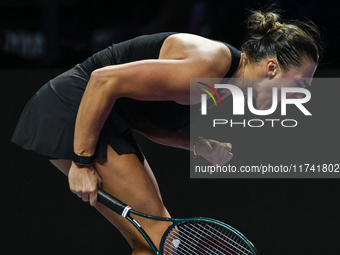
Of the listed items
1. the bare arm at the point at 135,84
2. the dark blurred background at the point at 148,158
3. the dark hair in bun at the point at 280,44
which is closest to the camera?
the bare arm at the point at 135,84

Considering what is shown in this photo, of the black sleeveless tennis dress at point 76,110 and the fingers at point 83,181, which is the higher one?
the black sleeveless tennis dress at point 76,110

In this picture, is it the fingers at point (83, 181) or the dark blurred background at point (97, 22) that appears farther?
the dark blurred background at point (97, 22)

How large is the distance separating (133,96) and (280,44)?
1.20 feet

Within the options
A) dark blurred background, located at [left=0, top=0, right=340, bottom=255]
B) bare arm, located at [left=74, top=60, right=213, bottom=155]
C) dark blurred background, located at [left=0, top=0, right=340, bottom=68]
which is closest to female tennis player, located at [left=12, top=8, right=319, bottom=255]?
bare arm, located at [left=74, top=60, right=213, bottom=155]

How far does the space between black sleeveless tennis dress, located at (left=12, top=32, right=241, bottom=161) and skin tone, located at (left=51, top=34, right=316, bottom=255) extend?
0.11 ft

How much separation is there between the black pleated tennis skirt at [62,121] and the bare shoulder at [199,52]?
16 centimetres

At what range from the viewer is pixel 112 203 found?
1.07 m

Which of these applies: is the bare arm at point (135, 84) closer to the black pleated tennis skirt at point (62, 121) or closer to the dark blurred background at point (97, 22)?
the black pleated tennis skirt at point (62, 121)

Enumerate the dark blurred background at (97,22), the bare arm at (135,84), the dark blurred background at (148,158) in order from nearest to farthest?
the bare arm at (135,84) → the dark blurred background at (148,158) → the dark blurred background at (97,22)

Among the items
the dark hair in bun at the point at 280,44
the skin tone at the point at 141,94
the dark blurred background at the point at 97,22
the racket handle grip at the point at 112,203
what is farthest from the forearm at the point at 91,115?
the dark blurred background at the point at 97,22

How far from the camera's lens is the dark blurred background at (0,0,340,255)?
181cm

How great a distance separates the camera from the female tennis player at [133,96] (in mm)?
969

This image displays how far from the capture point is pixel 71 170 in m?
1.06

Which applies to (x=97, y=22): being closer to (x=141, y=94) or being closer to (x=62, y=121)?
(x=62, y=121)
